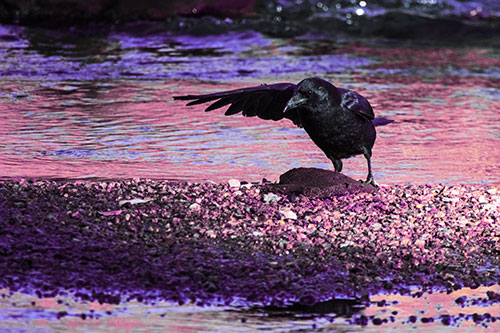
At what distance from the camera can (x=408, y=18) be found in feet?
73.9

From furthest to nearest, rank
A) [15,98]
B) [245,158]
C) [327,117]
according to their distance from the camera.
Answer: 1. [15,98]
2. [245,158]
3. [327,117]

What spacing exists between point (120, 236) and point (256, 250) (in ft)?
2.80

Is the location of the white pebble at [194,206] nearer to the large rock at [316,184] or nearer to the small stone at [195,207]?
the small stone at [195,207]

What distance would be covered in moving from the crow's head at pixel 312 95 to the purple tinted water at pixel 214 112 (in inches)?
45.5

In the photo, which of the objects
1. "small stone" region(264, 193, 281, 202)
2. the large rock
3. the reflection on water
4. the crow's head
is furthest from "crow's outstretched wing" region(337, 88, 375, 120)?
the reflection on water

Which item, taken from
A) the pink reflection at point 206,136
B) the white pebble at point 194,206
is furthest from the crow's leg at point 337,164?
the white pebble at point 194,206

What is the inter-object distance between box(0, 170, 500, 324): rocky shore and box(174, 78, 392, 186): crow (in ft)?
1.01

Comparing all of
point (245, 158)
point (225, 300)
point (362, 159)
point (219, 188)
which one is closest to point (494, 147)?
point (362, 159)

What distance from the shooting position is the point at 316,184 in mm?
7559

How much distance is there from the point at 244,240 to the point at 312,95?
1.50 m

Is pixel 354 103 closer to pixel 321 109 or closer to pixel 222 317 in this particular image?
pixel 321 109

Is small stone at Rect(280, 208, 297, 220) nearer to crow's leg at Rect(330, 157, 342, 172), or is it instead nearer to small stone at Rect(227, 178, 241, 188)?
small stone at Rect(227, 178, 241, 188)

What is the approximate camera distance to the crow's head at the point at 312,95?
7340mm

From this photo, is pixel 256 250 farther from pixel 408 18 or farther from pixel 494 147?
pixel 408 18
